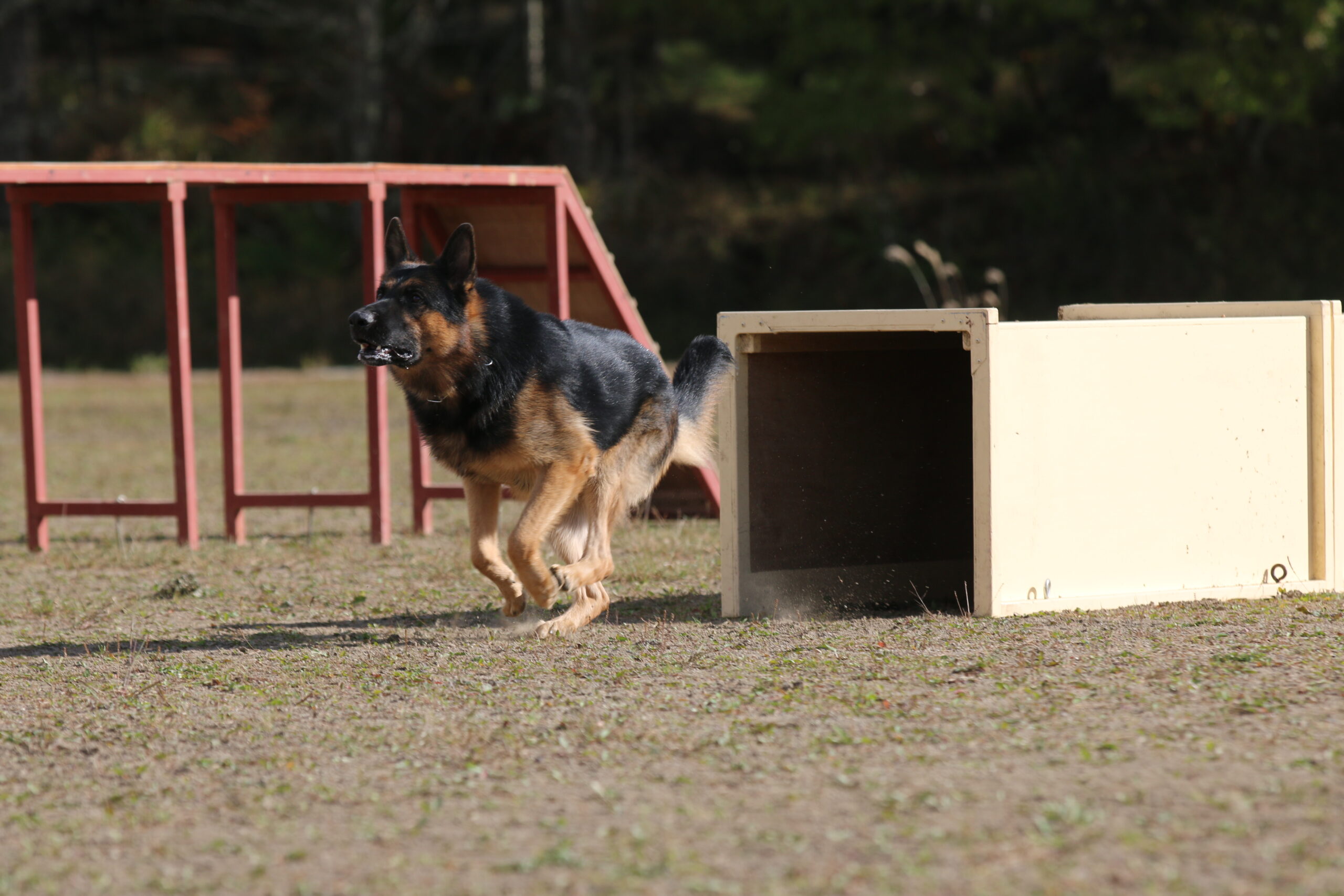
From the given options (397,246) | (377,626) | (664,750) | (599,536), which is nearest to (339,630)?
(377,626)

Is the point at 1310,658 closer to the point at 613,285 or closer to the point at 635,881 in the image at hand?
the point at 635,881

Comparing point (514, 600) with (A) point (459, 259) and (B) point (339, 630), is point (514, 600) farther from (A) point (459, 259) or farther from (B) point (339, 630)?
(A) point (459, 259)

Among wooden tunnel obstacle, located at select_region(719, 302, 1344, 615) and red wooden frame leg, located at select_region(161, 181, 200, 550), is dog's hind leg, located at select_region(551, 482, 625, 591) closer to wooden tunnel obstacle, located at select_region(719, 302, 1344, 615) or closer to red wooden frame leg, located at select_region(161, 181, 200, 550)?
wooden tunnel obstacle, located at select_region(719, 302, 1344, 615)

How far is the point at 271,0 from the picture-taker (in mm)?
32906

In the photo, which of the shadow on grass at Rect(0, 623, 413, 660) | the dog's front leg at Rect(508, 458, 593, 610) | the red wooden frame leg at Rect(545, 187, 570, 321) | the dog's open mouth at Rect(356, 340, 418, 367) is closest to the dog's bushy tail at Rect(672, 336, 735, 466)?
the dog's front leg at Rect(508, 458, 593, 610)

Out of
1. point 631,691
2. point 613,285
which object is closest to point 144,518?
point 613,285

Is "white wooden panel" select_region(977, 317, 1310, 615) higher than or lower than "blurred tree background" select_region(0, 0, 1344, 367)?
lower

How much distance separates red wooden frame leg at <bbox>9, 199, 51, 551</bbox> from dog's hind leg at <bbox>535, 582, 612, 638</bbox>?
4.64 meters

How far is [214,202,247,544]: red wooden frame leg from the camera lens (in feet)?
34.0

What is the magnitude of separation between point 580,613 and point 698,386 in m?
1.17

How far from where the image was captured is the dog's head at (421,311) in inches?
241

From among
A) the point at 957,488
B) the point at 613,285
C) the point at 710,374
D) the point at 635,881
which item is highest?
the point at 613,285

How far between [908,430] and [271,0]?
28203 mm

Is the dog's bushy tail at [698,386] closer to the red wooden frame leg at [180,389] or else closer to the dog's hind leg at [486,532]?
the dog's hind leg at [486,532]
